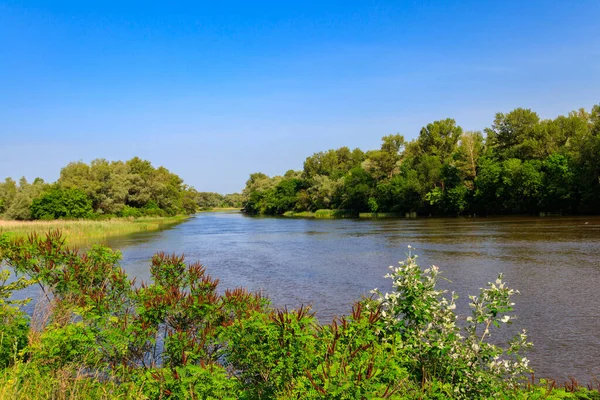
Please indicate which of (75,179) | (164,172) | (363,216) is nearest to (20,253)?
(75,179)

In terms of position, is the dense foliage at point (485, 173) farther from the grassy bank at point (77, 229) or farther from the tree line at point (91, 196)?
the grassy bank at point (77, 229)

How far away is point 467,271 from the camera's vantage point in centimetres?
2123

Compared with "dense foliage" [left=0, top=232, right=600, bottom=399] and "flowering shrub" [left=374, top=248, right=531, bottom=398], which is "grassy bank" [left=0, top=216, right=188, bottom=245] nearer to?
"dense foliage" [left=0, top=232, right=600, bottom=399]

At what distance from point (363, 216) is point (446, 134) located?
2371 cm

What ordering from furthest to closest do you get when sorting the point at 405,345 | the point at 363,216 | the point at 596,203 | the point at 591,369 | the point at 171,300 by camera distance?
the point at 363,216, the point at 596,203, the point at 591,369, the point at 171,300, the point at 405,345

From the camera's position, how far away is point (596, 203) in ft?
179

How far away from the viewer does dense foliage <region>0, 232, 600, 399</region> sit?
4566 millimetres

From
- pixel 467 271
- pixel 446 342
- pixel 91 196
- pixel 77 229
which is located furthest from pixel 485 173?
pixel 446 342

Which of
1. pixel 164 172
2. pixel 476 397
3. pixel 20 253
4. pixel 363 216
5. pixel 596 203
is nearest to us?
pixel 476 397

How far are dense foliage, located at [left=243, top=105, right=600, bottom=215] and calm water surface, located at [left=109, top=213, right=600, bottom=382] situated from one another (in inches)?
773

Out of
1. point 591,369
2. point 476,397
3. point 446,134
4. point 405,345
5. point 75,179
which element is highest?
point 446,134

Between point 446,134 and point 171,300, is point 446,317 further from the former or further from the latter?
point 446,134

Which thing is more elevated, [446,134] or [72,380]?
[446,134]

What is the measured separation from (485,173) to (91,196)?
197 ft
